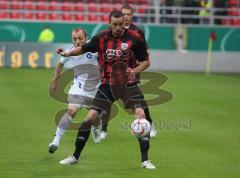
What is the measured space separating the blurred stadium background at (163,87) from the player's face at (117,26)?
6.82 ft

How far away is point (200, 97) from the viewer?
2180 cm

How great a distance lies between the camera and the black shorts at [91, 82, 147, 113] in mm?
10766

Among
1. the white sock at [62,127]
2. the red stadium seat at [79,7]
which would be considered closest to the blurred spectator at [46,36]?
the red stadium seat at [79,7]

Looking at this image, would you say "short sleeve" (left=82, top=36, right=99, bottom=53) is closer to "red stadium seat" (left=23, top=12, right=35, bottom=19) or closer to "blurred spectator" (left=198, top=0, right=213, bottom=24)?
"red stadium seat" (left=23, top=12, right=35, bottom=19)

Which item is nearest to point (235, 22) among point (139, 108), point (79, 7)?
point (79, 7)

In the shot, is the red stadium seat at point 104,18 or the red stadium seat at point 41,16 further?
the red stadium seat at point 104,18

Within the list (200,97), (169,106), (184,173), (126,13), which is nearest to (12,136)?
(126,13)

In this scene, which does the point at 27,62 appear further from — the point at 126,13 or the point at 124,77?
the point at 124,77

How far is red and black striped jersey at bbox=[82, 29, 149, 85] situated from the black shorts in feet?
0.34

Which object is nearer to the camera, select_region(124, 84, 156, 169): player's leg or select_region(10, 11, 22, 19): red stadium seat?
select_region(124, 84, 156, 169): player's leg

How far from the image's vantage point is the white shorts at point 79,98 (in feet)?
39.6

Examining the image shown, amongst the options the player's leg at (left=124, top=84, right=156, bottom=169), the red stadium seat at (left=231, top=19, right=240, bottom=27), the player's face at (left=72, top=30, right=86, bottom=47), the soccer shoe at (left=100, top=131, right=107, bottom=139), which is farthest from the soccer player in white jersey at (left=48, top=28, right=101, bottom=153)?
the red stadium seat at (left=231, top=19, right=240, bottom=27)

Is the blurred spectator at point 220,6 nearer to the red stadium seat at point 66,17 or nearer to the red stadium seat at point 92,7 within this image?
the red stadium seat at point 92,7

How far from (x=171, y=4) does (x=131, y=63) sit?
25480 mm
